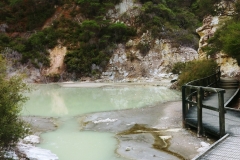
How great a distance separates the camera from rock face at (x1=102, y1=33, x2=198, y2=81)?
4256 centimetres

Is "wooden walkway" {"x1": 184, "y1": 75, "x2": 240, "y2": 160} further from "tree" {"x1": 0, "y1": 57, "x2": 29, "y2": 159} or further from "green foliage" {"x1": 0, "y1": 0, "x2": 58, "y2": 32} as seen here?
"green foliage" {"x1": 0, "y1": 0, "x2": 58, "y2": 32}

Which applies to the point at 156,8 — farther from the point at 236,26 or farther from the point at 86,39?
the point at 236,26

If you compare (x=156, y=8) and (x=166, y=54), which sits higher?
(x=156, y=8)

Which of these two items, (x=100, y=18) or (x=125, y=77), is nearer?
(x=125, y=77)

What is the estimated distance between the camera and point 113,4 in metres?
47.9

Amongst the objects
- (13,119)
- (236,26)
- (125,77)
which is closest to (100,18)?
(125,77)

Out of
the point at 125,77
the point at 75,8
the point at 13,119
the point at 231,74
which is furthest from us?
the point at 75,8

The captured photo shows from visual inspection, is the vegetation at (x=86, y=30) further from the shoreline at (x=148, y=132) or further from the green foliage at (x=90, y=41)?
the shoreline at (x=148, y=132)

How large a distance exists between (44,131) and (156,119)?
508cm

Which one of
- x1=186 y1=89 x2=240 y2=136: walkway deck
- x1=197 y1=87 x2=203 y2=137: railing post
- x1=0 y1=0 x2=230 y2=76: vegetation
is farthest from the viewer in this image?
x1=0 y1=0 x2=230 y2=76: vegetation

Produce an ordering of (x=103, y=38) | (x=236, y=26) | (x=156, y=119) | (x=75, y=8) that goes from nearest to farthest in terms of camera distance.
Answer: (x=156, y=119) → (x=236, y=26) → (x=103, y=38) → (x=75, y=8)

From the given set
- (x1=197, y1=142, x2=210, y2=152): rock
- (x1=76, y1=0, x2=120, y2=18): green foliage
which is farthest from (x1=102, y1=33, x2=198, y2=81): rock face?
(x1=197, y1=142, x2=210, y2=152): rock

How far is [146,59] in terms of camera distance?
43906mm

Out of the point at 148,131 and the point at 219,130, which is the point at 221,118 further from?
the point at 148,131
